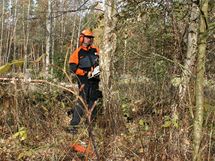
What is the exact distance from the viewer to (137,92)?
301 inches

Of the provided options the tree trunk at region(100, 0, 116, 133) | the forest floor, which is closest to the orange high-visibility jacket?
the tree trunk at region(100, 0, 116, 133)

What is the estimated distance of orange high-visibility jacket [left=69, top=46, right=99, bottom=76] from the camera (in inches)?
259

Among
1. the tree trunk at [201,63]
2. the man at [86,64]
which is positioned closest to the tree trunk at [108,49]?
the man at [86,64]

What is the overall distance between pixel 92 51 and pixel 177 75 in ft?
Result: 10.3

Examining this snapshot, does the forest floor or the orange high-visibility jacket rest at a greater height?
the orange high-visibility jacket

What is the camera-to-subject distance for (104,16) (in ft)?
21.8

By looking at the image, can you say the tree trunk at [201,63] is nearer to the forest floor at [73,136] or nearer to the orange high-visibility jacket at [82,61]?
the forest floor at [73,136]

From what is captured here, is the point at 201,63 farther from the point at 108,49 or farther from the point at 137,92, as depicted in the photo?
the point at 137,92

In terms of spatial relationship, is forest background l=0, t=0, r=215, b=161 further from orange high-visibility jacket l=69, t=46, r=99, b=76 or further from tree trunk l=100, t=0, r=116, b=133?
orange high-visibility jacket l=69, t=46, r=99, b=76

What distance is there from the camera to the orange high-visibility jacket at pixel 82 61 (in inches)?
259

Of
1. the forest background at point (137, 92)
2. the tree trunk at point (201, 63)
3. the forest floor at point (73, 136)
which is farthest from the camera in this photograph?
the forest floor at point (73, 136)

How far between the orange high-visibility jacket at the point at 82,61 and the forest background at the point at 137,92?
213 millimetres

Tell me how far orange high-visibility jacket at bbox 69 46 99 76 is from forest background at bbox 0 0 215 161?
0.70ft

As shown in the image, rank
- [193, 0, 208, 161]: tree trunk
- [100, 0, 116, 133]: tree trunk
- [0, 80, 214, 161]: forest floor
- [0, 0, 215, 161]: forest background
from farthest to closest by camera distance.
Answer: [100, 0, 116, 133]: tree trunk < [0, 80, 214, 161]: forest floor < [0, 0, 215, 161]: forest background < [193, 0, 208, 161]: tree trunk
